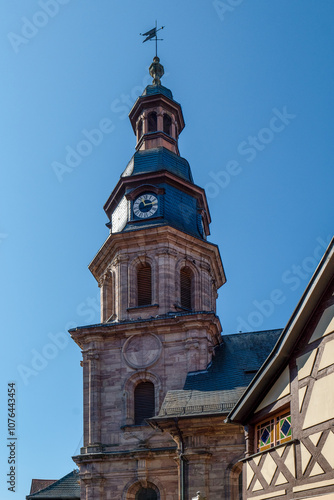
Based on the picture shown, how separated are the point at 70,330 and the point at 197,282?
6.29m

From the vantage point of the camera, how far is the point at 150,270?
106ft

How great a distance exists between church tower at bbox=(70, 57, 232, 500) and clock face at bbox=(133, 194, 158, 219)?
0.16 ft

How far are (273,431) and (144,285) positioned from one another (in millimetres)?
18736

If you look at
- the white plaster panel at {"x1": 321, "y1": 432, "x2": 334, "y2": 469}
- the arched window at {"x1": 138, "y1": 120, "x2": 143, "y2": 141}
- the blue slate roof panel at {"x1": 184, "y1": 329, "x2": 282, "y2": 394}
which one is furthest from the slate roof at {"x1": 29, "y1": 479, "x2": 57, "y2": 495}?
the white plaster panel at {"x1": 321, "y1": 432, "x2": 334, "y2": 469}

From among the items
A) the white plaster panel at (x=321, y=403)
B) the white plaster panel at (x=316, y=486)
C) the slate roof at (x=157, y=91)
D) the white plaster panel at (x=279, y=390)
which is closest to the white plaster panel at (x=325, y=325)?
the white plaster panel at (x=321, y=403)

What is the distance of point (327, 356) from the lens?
1214 centimetres

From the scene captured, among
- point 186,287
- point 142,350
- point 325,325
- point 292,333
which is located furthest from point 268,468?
point 186,287

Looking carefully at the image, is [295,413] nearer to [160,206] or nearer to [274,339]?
[274,339]

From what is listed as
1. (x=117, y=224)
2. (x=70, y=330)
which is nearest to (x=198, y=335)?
(x=70, y=330)

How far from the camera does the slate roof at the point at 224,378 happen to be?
2545 centimetres

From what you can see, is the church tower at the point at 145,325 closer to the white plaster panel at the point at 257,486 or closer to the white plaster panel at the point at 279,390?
the white plaster panel at the point at 257,486

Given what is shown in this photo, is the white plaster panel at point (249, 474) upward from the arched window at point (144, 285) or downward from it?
downward

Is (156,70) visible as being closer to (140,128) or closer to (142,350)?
(140,128)

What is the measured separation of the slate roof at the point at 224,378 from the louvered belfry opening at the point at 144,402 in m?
2.15
